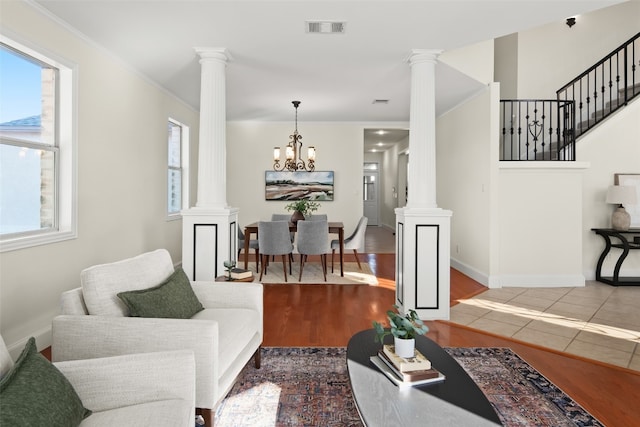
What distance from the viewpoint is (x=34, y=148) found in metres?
3.09

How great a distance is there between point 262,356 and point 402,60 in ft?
10.6

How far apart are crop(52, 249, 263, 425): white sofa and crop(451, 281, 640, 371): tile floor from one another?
2.38 metres

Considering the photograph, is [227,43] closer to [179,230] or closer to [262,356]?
[262,356]

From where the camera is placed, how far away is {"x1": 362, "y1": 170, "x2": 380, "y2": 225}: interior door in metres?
13.8

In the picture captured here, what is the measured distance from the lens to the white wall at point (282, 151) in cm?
764

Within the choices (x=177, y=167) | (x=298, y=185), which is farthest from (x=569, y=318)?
(x=177, y=167)

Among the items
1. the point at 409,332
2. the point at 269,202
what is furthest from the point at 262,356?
the point at 269,202

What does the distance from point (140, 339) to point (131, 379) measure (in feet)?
1.15

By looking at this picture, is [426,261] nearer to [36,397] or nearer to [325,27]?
[325,27]

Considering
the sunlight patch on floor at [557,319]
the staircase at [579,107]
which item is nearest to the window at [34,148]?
the sunlight patch on floor at [557,319]

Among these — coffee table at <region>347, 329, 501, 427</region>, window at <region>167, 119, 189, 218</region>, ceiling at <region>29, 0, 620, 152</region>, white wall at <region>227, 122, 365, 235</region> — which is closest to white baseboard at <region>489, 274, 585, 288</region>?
ceiling at <region>29, 0, 620, 152</region>

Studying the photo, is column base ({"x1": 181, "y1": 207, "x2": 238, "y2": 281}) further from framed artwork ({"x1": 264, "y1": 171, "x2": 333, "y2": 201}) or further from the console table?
the console table

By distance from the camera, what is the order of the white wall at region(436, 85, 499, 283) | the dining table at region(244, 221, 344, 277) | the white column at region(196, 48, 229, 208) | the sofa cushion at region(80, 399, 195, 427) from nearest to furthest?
the sofa cushion at region(80, 399, 195, 427) < the white column at region(196, 48, 229, 208) < the white wall at region(436, 85, 499, 283) < the dining table at region(244, 221, 344, 277)

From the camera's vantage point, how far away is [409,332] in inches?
69.6
